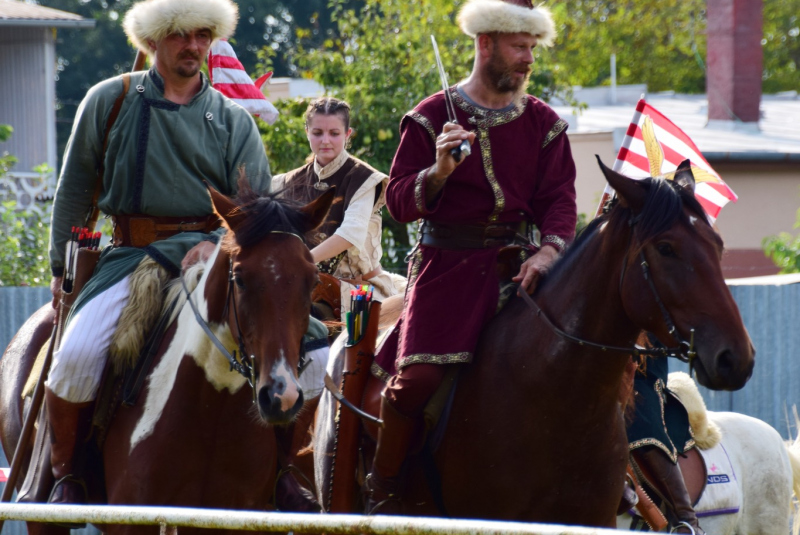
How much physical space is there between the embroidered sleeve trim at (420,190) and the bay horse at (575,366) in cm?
46

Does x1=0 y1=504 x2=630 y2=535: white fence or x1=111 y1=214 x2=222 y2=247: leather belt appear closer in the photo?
x1=0 y1=504 x2=630 y2=535: white fence

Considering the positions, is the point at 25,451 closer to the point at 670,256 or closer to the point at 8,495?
the point at 8,495

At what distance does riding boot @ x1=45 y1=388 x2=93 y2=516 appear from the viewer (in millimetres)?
4641

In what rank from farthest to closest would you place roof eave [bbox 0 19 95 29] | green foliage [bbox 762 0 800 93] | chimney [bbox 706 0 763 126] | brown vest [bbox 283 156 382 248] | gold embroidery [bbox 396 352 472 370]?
green foliage [bbox 762 0 800 93]
roof eave [bbox 0 19 95 29]
chimney [bbox 706 0 763 126]
brown vest [bbox 283 156 382 248]
gold embroidery [bbox 396 352 472 370]

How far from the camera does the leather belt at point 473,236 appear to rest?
187 inches

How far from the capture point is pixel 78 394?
462 cm

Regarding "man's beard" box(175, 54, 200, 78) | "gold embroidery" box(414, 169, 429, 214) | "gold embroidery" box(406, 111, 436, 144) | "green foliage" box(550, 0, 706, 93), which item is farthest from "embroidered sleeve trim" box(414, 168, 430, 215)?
"green foliage" box(550, 0, 706, 93)

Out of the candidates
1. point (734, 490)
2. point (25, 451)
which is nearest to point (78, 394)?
point (25, 451)

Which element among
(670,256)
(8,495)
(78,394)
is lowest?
(8,495)

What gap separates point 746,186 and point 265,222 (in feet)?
51.4

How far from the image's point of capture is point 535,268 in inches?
179

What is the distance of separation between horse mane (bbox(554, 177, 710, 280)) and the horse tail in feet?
8.63

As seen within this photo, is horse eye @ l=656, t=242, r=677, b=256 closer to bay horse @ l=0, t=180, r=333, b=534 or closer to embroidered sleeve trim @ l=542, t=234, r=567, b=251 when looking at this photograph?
embroidered sleeve trim @ l=542, t=234, r=567, b=251

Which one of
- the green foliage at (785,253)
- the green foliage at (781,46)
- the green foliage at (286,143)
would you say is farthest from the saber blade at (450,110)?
the green foliage at (781,46)
